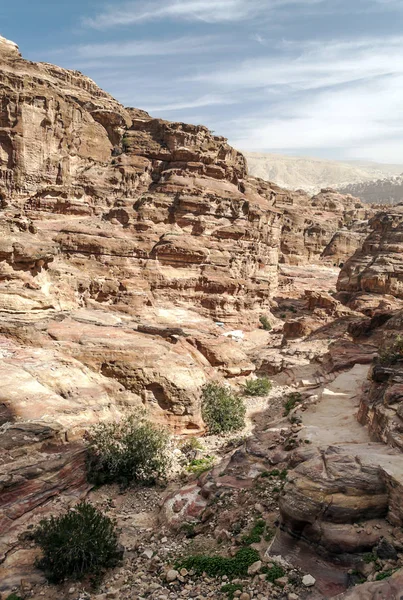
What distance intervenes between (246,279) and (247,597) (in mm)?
34154

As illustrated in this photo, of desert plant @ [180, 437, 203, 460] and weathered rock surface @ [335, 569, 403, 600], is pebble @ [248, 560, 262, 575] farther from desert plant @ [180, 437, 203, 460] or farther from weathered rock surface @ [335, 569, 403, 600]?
desert plant @ [180, 437, 203, 460]

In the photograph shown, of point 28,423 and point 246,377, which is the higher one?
point 28,423

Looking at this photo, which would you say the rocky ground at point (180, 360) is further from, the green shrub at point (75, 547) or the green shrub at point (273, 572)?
the green shrub at point (75, 547)

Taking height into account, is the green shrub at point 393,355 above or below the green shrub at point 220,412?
above

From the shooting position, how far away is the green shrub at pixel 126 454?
41.3 ft

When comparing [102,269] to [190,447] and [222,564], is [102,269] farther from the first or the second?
[222,564]

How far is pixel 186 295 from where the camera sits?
36625 millimetres

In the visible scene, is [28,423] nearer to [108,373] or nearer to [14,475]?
[14,475]

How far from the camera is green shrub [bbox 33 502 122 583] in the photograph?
28.1 ft

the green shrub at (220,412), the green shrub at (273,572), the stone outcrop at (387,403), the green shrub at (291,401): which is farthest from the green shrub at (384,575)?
the green shrub at (291,401)

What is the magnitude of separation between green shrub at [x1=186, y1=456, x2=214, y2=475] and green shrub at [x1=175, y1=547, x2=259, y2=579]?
4.93 m

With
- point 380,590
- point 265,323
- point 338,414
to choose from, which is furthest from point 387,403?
point 265,323

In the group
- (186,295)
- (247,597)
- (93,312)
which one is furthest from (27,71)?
(247,597)

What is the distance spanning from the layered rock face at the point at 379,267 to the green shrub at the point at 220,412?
1078 inches
